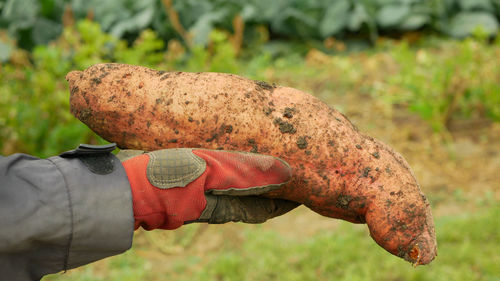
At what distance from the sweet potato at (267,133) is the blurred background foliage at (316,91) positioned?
4.04ft

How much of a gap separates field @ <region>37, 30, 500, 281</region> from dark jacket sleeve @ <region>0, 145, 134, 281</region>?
1576 millimetres

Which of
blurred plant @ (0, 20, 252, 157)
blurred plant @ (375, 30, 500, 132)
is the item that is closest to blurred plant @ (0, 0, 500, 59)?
blurred plant @ (375, 30, 500, 132)

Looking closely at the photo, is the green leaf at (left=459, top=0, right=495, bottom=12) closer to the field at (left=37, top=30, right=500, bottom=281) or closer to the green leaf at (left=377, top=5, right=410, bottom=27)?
the green leaf at (left=377, top=5, right=410, bottom=27)

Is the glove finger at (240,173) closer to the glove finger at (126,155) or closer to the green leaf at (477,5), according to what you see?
the glove finger at (126,155)

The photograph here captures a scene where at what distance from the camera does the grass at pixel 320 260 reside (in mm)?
2717

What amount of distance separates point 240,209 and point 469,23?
17.6 feet

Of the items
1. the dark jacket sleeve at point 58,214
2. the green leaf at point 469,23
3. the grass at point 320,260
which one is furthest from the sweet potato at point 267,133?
the green leaf at point 469,23

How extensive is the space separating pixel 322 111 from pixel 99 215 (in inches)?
30.7

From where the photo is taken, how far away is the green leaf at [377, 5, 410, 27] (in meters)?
5.83

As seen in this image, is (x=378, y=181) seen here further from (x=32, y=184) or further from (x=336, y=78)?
(x=336, y=78)

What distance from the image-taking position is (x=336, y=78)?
4984 millimetres

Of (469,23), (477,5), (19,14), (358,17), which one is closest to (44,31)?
(19,14)

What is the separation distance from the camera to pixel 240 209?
1.51 m

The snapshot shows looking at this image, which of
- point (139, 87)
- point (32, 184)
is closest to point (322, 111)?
point (139, 87)
